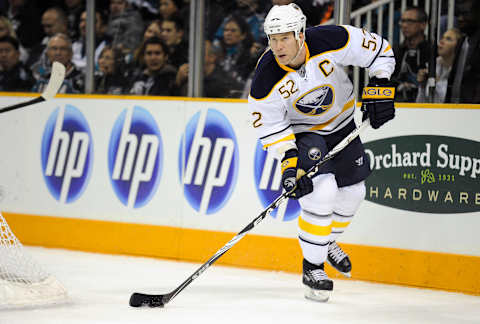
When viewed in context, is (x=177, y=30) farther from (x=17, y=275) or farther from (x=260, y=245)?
(x=17, y=275)

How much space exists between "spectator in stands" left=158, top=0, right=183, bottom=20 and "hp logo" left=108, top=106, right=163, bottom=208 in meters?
0.69

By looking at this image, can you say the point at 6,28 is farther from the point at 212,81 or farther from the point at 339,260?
the point at 339,260

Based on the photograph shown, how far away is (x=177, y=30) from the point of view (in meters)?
4.56

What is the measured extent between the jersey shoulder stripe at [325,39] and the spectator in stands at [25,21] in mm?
2560

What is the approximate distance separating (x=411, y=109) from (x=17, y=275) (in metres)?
1.97

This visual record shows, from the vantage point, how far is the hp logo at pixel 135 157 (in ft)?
14.2

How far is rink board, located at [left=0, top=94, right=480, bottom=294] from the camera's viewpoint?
11.7 feet

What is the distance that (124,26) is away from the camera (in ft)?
15.8

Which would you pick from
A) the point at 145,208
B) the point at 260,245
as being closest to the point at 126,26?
the point at 145,208

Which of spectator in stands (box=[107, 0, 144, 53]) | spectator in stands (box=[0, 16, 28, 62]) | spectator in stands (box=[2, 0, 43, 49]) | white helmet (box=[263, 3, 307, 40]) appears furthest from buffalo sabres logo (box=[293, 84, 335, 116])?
spectator in stands (box=[0, 16, 28, 62])

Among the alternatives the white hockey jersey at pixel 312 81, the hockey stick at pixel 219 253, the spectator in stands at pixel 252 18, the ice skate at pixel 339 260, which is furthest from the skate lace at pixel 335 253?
the spectator in stands at pixel 252 18

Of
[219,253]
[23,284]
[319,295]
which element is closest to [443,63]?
[319,295]

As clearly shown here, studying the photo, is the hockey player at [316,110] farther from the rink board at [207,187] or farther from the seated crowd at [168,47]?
the seated crowd at [168,47]

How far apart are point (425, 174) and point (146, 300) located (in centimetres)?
149
